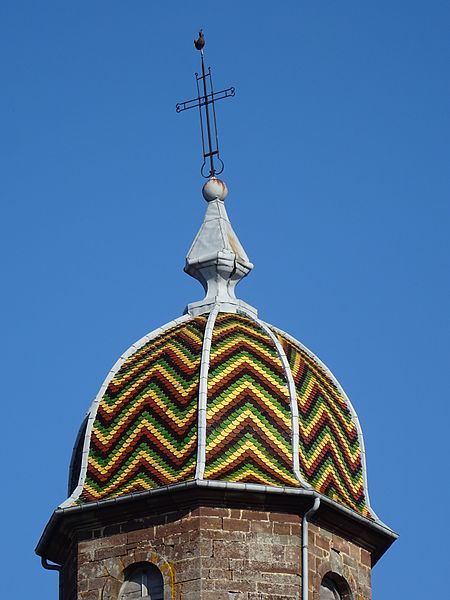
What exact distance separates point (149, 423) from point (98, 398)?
0.98 meters

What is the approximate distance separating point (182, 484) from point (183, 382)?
1.84 m

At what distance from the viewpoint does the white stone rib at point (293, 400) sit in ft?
102

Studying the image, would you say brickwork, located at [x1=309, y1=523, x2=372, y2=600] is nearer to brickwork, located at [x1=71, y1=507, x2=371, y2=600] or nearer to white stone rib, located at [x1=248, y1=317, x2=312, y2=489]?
brickwork, located at [x1=71, y1=507, x2=371, y2=600]

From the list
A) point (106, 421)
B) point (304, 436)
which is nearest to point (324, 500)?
point (304, 436)

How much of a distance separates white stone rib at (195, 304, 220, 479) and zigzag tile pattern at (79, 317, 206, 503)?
0.28 ft

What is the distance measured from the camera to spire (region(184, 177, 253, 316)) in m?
33.7

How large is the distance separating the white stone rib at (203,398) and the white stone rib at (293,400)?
0.76 meters

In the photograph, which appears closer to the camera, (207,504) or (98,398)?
(207,504)

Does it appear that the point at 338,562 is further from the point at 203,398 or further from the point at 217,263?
the point at 217,263

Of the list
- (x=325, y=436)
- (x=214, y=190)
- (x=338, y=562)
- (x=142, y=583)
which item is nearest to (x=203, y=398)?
(x=325, y=436)

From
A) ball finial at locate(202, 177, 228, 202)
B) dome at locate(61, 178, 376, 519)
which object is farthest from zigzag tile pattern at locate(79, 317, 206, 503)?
ball finial at locate(202, 177, 228, 202)

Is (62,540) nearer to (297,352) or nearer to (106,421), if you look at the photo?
(106,421)

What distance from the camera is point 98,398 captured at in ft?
106

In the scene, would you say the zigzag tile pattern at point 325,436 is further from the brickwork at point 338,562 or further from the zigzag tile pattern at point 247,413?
the brickwork at point 338,562
